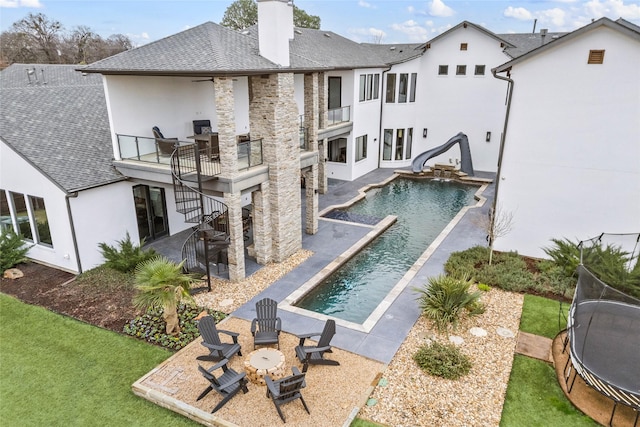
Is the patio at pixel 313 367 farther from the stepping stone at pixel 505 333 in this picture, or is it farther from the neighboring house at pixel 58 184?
the neighboring house at pixel 58 184

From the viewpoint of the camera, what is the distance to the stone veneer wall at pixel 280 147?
13516 millimetres

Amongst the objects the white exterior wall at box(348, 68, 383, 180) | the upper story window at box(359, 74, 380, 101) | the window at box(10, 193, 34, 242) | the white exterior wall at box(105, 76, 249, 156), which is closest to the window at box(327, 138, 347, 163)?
the white exterior wall at box(348, 68, 383, 180)

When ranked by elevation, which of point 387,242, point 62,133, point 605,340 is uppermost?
point 62,133

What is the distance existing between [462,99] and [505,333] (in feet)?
64.3

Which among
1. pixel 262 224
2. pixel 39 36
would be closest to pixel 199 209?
pixel 262 224

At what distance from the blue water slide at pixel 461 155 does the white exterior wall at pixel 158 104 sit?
11.9 m

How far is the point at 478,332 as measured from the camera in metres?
10.7

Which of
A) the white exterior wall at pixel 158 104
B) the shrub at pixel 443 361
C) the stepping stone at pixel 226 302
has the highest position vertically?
the white exterior wall at pixel 158 104

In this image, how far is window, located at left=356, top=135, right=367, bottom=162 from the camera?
25422 millimetres

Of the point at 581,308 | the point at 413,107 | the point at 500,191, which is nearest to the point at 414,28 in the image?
the point at 413,107

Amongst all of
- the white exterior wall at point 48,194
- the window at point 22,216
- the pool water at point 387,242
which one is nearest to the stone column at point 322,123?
the pool water at point 387,242

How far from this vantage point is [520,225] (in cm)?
1500

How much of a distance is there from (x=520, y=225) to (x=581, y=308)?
5.70 meters

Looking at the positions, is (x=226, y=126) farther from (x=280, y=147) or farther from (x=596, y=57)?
(x=596, y=57)
